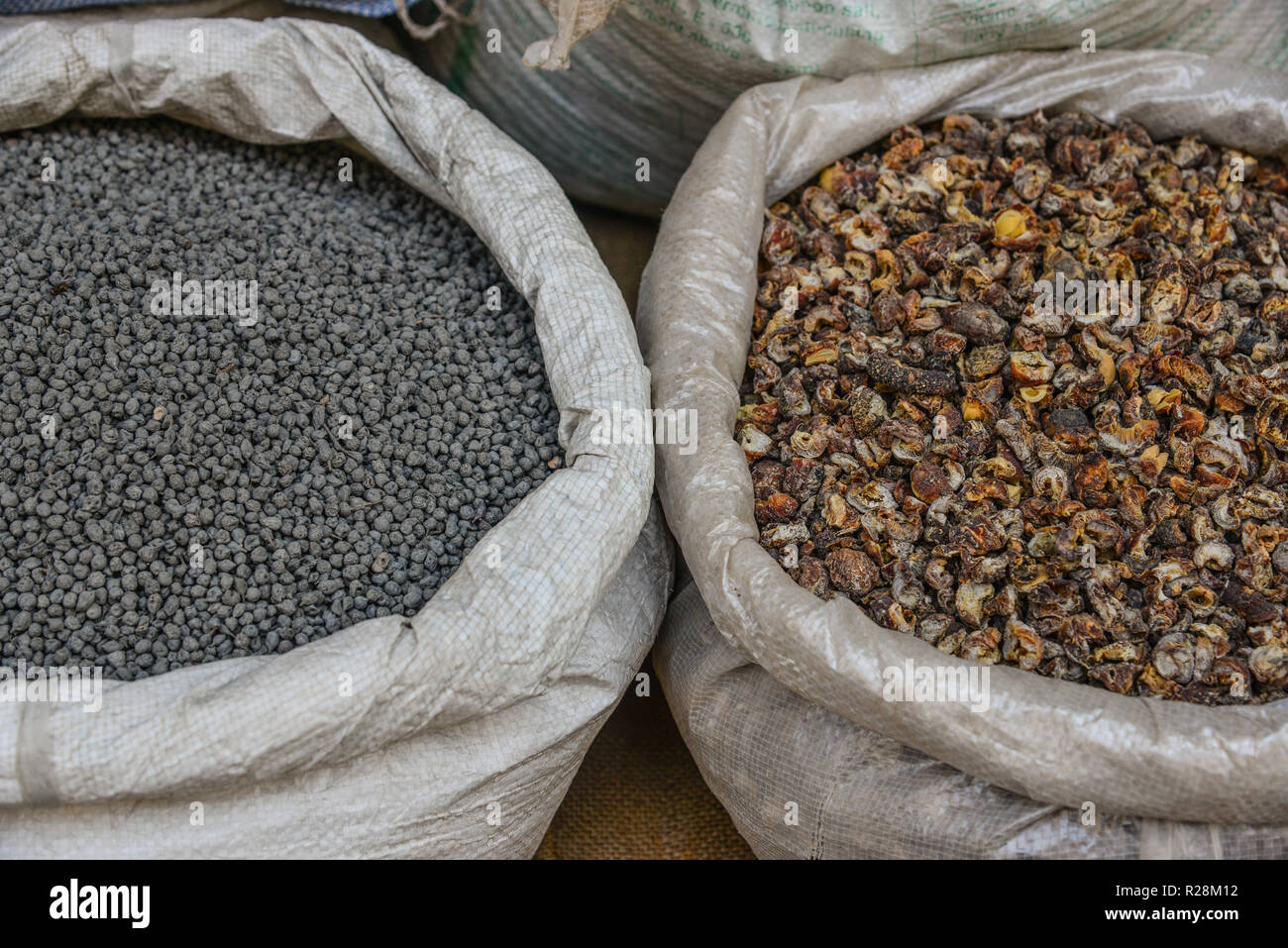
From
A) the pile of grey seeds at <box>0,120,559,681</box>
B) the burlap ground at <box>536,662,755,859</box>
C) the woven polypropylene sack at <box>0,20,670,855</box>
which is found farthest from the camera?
the burlap ground at <box>536,662,755,859</box>

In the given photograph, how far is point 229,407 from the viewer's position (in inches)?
48.3

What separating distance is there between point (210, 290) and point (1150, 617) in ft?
3.65

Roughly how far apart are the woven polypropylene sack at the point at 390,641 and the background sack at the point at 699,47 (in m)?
0.24

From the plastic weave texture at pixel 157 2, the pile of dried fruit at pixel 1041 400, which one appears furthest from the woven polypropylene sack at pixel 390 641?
the pile of dried fruit at pixel 1041 400

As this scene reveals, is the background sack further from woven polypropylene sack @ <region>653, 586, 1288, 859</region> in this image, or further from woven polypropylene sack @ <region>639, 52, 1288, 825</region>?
woven polypropylene sack @ <region>653, 586, 1288, 859</region>

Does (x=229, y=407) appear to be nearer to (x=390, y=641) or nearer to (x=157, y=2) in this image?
(x=390, y=641)

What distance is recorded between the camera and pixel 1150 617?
1.15m

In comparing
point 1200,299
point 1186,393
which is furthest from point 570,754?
point 1200,299

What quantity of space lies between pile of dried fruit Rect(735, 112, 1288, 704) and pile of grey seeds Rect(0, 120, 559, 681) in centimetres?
35

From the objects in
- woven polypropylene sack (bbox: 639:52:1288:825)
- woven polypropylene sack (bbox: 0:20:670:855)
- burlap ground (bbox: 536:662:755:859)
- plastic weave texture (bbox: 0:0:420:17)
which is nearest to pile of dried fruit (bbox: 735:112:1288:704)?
woven polypropylene sack (bbox: 639:52:1288:825)

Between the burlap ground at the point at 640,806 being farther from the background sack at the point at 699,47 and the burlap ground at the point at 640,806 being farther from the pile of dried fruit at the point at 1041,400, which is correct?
the background sack at the point at 699,47

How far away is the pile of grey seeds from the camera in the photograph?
1132mm

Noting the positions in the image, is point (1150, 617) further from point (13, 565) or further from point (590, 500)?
point (13, 565)

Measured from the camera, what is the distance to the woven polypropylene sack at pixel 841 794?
3.51ft
